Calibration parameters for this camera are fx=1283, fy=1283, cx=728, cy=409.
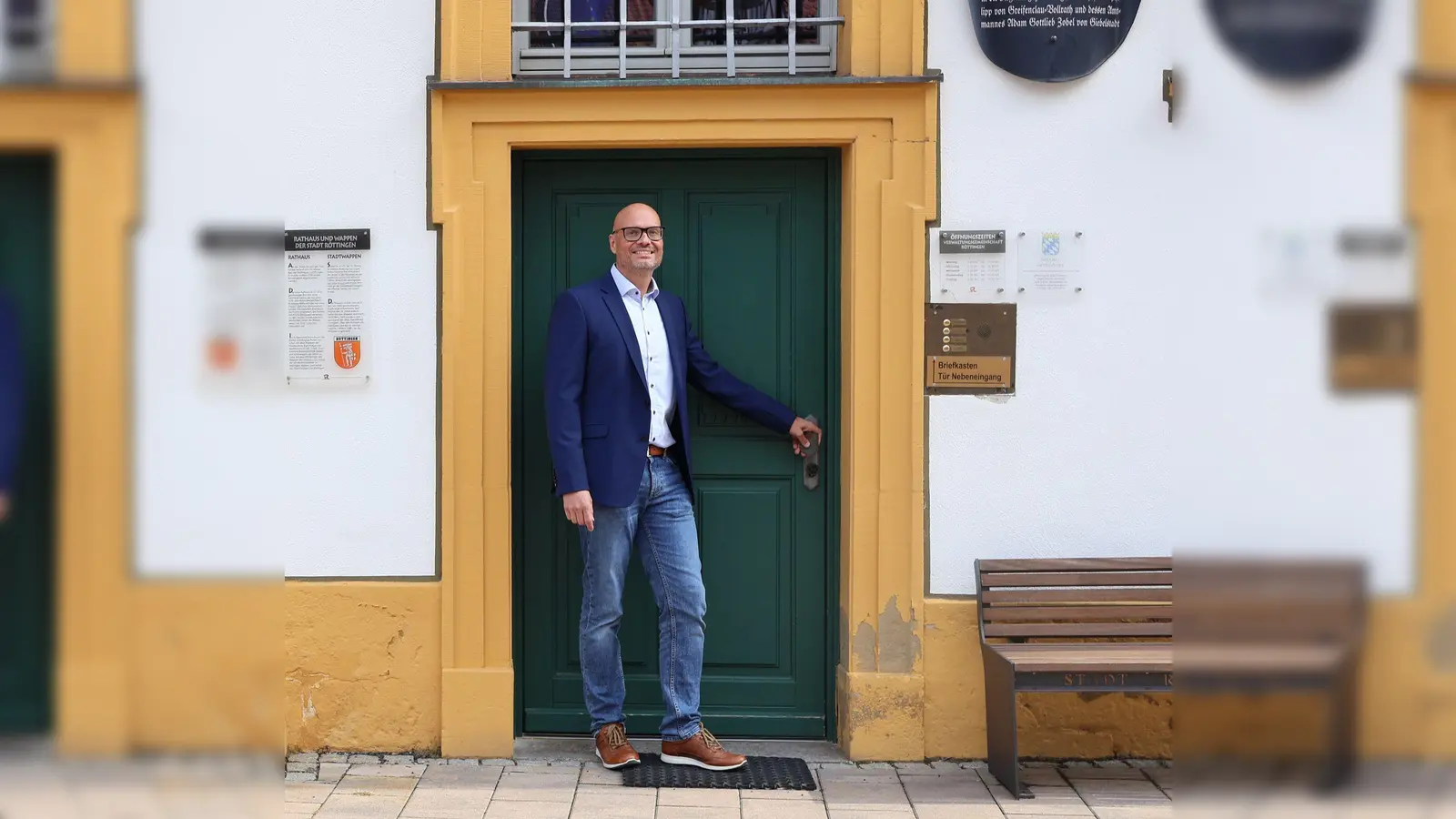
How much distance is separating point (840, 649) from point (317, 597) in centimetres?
195

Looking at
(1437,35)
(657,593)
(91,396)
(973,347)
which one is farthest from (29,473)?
(973,347)

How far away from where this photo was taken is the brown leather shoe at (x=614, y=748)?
4.55m

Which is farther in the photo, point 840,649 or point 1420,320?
point 840,649

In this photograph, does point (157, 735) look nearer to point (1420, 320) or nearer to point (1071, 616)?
point (1420, 320)

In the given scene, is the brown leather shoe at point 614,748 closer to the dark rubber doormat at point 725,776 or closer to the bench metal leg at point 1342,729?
the dark rubber doormat at point 725,776

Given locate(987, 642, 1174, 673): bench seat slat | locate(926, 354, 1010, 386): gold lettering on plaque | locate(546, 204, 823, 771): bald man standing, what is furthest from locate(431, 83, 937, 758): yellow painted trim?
locate(987, 642, 1174, 673): bench seat slat

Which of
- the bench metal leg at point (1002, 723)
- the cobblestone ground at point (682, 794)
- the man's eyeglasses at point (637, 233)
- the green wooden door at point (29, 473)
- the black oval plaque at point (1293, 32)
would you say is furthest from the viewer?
the man's eyeglasses at point (637, 233)

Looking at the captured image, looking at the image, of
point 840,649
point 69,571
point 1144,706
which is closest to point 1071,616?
point 1144,706

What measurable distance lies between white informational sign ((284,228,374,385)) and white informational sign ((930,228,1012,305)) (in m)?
2.07

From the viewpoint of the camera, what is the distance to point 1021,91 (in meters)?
4.59

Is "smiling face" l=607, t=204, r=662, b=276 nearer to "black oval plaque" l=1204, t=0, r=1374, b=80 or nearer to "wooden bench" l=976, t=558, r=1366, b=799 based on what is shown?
"wooden bench" l=976, t=558, r=1366, b=799

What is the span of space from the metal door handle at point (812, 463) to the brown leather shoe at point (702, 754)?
1.00 meters

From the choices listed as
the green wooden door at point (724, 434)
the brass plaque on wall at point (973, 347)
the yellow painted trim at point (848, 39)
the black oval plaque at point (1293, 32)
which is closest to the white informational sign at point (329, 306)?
the green wooden door at point (724, 434)

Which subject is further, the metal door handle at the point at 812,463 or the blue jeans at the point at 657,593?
the metal door handle at the point at 812,463
